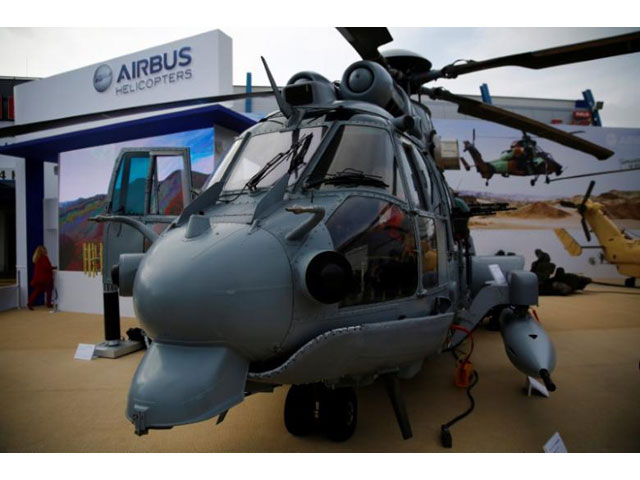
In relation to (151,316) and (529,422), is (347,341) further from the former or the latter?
(529,422)

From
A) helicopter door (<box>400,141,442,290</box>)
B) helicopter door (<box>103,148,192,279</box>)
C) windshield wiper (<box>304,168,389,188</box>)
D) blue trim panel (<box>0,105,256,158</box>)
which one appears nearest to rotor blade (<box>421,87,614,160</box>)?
helicopter door (<box>400,141,442,290</box>)

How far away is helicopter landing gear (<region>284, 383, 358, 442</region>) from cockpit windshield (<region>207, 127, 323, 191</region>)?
1587 millimetres

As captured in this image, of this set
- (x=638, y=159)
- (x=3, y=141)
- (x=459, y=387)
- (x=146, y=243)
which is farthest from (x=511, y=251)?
(x=3, y=141)

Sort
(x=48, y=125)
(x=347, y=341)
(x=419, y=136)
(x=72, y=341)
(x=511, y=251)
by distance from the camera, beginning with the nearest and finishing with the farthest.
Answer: (x=347, y=341), (x=48, y=125), (x=419, y=136), (x=72, y=341), (x=511, y=251)

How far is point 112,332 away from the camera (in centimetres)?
647

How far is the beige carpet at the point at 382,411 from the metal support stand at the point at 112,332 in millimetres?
209

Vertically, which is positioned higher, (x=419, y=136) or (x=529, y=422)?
(x=419, y=136)

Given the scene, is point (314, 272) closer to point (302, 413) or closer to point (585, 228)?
point (302, 413)

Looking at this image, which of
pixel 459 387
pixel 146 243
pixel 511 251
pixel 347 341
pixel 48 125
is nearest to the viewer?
pixel 347 341

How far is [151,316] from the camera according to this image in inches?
84.7

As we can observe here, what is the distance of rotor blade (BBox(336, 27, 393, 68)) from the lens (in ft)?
13.5

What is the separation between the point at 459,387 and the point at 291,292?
127 inches

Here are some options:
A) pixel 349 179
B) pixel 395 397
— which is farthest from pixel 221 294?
pixel 395 397

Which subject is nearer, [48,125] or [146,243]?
Answer: [48,125]
